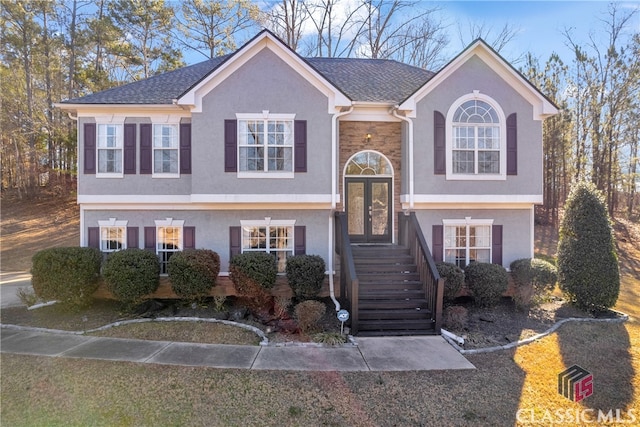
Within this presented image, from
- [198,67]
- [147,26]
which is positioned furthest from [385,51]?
[147,26]

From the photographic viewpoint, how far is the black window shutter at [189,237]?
1048 centimetres

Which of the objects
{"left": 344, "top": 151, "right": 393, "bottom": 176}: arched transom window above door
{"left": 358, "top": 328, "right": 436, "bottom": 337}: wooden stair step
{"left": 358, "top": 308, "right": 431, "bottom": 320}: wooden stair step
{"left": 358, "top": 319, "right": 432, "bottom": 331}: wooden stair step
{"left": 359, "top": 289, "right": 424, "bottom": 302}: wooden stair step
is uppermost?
{"left": 344, "top": 151, "right": 393, "bottom": 176}: arched transom window above door

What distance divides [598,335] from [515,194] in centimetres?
434

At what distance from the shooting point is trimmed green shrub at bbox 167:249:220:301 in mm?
9258

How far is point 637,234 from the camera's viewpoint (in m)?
22.0

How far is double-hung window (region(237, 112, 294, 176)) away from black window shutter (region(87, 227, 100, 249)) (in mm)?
5080

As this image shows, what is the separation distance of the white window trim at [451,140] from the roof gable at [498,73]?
0.85 m

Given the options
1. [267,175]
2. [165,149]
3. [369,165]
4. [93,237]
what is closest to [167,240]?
[93,237]

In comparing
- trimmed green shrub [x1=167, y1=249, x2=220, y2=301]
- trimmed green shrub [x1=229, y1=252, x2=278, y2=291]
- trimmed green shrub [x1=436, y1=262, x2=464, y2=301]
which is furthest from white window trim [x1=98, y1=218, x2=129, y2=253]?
trimmed green shrub [x1=436, y1=262, x2=464, y2=301]

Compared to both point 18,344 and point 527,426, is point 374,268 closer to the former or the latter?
point 527,426

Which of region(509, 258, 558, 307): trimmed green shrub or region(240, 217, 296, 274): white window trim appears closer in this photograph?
region(509, 258, 558, 307): trimmed green shrub

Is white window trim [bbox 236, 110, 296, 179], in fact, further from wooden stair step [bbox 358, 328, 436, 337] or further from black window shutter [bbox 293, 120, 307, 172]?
wooden stair step [bbox 358, 328, 436, 337]
